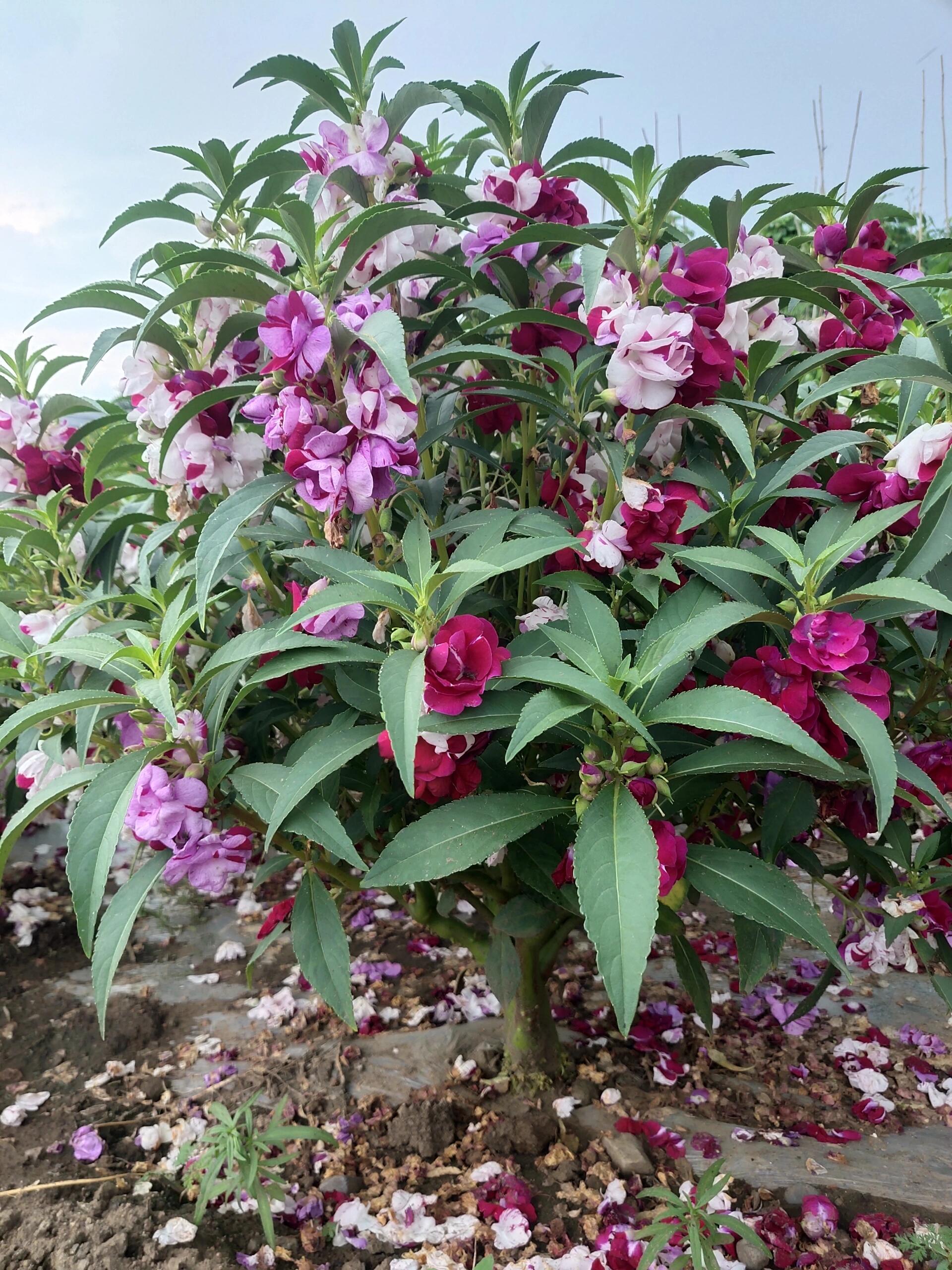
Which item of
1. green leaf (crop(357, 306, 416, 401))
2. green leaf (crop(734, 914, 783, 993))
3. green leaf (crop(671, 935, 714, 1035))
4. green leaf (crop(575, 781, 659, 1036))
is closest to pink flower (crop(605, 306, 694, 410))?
green leaf (crop(357, 306, 416, 401))

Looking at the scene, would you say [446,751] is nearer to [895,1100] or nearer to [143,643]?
[143,643]

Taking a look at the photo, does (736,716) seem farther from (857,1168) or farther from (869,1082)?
(869,1082)

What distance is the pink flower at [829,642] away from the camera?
86 cm

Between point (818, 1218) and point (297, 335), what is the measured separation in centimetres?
148

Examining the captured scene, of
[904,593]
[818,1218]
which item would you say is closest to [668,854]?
[904,593]

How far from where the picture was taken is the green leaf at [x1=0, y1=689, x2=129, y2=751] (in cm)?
94

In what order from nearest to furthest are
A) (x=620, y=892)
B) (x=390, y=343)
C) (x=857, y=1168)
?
(x=620, y=892)
(x=390, y=343)
(x=857, y=1168)

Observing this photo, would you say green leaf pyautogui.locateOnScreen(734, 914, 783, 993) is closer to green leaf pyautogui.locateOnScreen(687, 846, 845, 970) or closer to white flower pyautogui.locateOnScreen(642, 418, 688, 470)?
green leaf pyautogui.locateOnScreen(687, 846, 845, 970)

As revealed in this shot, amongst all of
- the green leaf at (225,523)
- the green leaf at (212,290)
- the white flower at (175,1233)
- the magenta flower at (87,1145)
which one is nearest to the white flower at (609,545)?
the green leaf at (225,523)

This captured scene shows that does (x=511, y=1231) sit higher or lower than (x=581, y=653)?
lower

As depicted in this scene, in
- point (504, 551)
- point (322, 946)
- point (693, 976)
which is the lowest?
point (693, 976)

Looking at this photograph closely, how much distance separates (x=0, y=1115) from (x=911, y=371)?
2.00 metres

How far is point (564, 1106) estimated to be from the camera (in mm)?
1558

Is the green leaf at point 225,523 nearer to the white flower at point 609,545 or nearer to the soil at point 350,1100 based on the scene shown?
the white flower at point 609,545
